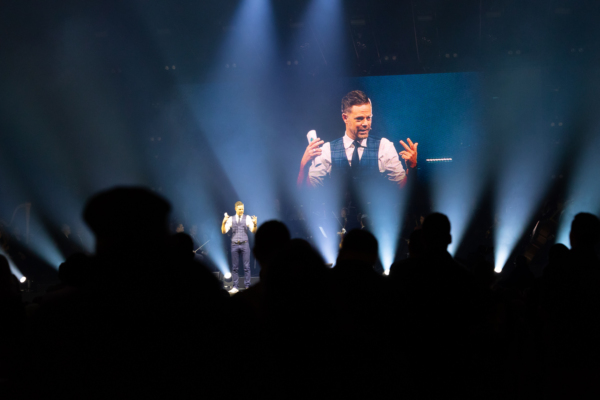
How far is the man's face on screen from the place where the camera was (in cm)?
1009

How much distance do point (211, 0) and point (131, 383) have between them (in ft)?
31.4

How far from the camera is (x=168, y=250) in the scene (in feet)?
3.12

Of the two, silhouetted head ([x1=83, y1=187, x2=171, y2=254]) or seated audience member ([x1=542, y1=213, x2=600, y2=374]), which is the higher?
silhouetted head ([x1=83, y1=187, x2=171, y2=254])

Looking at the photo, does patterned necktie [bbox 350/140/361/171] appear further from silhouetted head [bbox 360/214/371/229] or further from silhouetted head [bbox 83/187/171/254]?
silhouetted head [bbox 83/187/171/254]

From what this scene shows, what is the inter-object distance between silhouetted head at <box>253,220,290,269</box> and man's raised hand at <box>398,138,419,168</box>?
8600mm

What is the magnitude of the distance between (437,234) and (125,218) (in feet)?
4.87

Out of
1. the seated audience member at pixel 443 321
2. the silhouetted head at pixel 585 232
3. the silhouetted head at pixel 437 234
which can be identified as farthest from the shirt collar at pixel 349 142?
the seated audience member at pixel 443 321

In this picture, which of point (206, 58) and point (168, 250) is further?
point (206, 58)

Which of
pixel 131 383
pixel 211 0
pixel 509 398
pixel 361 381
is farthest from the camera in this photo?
pixel 211 0

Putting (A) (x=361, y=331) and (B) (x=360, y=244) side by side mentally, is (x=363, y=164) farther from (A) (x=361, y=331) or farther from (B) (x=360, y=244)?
(A) (x=361, y=331)

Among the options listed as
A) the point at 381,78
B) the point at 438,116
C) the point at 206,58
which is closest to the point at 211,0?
the point at 206,58

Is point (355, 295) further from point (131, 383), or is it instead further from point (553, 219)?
point (553, 219)

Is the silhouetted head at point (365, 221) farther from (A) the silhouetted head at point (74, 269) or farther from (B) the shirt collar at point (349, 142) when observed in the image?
(A) the silhouetted head at point (74, 269)

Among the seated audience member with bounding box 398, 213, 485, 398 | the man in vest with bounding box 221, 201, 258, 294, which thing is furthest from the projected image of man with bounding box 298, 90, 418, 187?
the seated audience member with bounding box 398, 213, 485, 398
